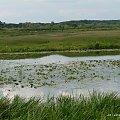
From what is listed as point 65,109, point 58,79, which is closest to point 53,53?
point 58,79

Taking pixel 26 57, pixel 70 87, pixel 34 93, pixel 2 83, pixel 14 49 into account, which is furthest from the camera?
pixel 14 49

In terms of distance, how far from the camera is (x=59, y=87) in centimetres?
1942

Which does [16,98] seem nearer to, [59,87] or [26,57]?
[59,87]

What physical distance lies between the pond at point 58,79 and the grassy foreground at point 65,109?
4.14 metres

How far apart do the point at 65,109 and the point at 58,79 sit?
11.6 meters

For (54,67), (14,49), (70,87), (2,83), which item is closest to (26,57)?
(14,49)

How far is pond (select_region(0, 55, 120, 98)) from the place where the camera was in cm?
1855

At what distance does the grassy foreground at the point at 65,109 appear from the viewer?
9609 millimetres

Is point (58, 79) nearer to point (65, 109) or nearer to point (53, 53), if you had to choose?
point (65, 109)

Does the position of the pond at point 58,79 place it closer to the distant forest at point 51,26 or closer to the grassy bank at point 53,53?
the grassy bank at point 53,53

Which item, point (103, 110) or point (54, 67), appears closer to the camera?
point (103, 110)

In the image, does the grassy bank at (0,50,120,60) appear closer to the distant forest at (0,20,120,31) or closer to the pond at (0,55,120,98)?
the pond at (0,55,120,98)

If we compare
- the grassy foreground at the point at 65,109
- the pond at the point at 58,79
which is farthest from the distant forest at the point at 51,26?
the grassy foreground at the point at 65,109

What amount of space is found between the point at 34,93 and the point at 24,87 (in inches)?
69.8
